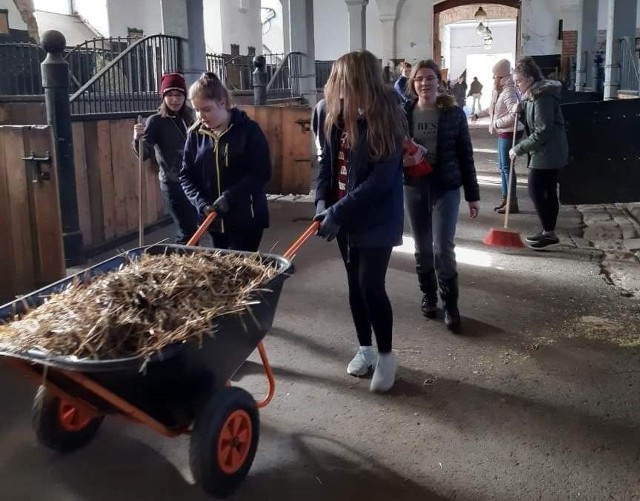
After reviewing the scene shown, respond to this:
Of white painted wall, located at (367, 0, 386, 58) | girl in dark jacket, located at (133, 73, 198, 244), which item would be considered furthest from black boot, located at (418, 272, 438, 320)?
white painted wall, located at (367, 0, 386, 58)

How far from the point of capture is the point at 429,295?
486 cm

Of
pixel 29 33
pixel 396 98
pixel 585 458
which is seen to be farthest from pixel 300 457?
pixel 29 33

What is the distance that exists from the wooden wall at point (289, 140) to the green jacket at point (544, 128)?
345 cm

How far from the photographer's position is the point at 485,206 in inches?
356

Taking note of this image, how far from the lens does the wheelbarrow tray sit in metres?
2.27

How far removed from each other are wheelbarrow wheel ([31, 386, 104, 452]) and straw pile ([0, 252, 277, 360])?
524mm

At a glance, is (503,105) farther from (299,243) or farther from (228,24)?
(228,24)

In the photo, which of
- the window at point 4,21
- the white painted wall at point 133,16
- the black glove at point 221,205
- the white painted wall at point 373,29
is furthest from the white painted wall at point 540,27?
the black glove at point 221,205

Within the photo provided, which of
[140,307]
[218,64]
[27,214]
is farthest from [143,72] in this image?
[140,307]

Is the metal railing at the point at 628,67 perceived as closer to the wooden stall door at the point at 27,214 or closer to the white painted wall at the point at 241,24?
the wooden stall door at the point at 27,214

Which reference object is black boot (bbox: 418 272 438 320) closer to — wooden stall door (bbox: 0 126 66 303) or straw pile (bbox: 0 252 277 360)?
straw pile (bbox: 0 252 277 360)

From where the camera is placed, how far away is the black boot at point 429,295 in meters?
4.84

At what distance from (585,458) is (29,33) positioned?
1577 centimetres

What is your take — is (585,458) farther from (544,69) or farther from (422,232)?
(544,69)
